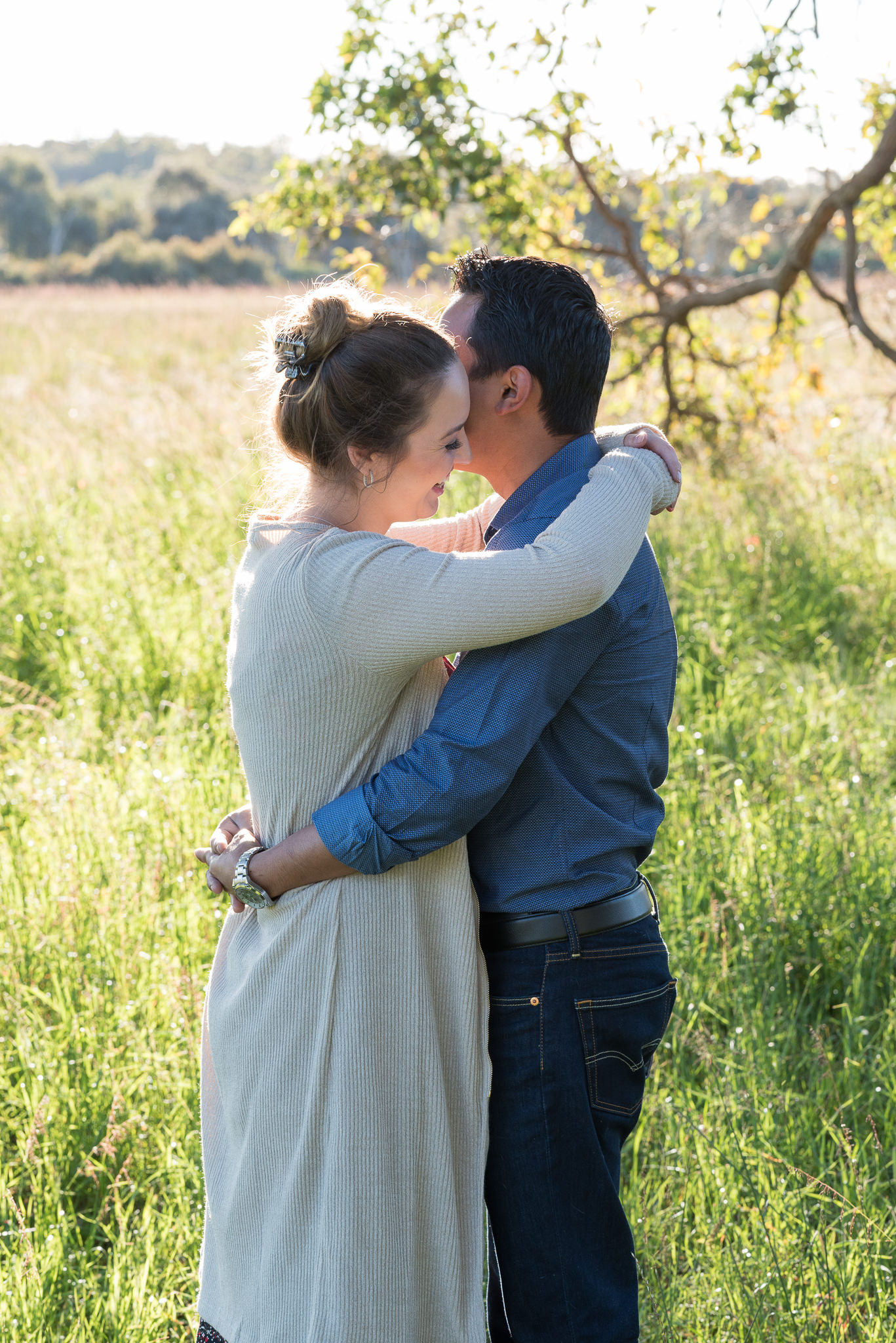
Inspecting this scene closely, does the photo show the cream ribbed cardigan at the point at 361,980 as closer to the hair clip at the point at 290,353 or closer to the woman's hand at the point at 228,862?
the woman's hand at the point at 228,862

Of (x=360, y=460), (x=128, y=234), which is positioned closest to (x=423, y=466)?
(x=360, y=460)

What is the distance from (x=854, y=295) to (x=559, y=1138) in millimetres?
5245

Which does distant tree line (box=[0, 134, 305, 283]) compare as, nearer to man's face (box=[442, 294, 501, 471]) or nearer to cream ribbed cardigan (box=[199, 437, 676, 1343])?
man's face (box=[442, 294, 501, 471])

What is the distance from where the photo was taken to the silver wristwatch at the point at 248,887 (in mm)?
1754

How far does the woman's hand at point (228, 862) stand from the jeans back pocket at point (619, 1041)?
61 centimetres

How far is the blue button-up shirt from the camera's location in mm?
1622

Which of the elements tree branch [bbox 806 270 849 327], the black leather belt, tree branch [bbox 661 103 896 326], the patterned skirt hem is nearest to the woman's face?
the black leather belt

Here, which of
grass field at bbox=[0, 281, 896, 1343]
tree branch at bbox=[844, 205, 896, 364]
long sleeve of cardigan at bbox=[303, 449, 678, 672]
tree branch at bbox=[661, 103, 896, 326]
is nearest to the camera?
long sleeve of cardigan at bbox=[303, 449, 678, 672]

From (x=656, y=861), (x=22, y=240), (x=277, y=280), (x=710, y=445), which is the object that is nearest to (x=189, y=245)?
(x=277, y=280)

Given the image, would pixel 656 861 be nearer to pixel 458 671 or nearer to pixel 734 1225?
pixel 734 1225

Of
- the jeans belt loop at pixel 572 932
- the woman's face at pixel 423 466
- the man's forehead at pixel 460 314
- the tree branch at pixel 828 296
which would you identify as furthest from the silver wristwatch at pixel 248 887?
the tree branch at pixel 828 296

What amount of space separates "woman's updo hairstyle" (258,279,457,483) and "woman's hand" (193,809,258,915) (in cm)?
63

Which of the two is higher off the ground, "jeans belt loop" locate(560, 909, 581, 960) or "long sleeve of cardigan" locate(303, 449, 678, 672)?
"long sleeve of cardigan" locate(303, 449, 678, 672)

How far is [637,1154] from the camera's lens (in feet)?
8.63
